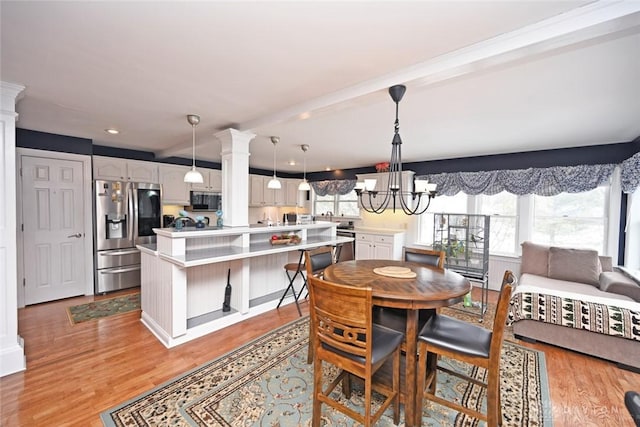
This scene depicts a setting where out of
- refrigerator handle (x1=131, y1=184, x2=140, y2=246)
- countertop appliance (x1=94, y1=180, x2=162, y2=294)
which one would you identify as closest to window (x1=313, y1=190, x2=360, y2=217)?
countertop appliance (x1=94, y1=180, x2=162, y2=294)

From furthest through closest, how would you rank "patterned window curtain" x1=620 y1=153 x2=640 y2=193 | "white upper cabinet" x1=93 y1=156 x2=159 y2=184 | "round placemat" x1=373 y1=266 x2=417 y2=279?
"white upper cabinet" x1=93 y1=156 x2=159 y2=184 < "patterned window curtain" x1=620 y1=153 x2=640 y2=193 < "round placemat" x1=373 y1=266 x2=417 y2=279

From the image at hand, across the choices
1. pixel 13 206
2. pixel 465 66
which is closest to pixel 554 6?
pixel 465 66

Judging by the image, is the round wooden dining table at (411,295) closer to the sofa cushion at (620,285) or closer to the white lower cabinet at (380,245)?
the sofa cushion at (620,285)

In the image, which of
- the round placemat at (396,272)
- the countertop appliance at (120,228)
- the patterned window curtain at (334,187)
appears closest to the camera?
the round placemat at (396,272)

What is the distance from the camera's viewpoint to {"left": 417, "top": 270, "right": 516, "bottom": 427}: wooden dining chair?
1594 millimetres

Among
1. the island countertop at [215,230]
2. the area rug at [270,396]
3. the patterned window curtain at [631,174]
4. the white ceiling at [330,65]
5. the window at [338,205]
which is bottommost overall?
the area rug at [270,396]

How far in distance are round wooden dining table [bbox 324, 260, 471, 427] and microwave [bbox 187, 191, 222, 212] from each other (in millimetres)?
4308

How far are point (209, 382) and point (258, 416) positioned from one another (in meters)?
0.57

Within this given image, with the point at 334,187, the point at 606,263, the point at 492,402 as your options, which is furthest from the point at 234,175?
the point at 606,263

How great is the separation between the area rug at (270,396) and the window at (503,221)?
8.37 ft

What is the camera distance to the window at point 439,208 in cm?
529

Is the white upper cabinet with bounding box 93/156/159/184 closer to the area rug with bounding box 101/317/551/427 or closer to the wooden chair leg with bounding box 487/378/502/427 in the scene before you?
the area rug with bounding box 101/317/551/427

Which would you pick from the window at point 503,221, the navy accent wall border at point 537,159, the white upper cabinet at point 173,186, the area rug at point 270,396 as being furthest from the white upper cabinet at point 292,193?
the area rug at point 270,396

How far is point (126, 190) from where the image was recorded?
14.7ft
